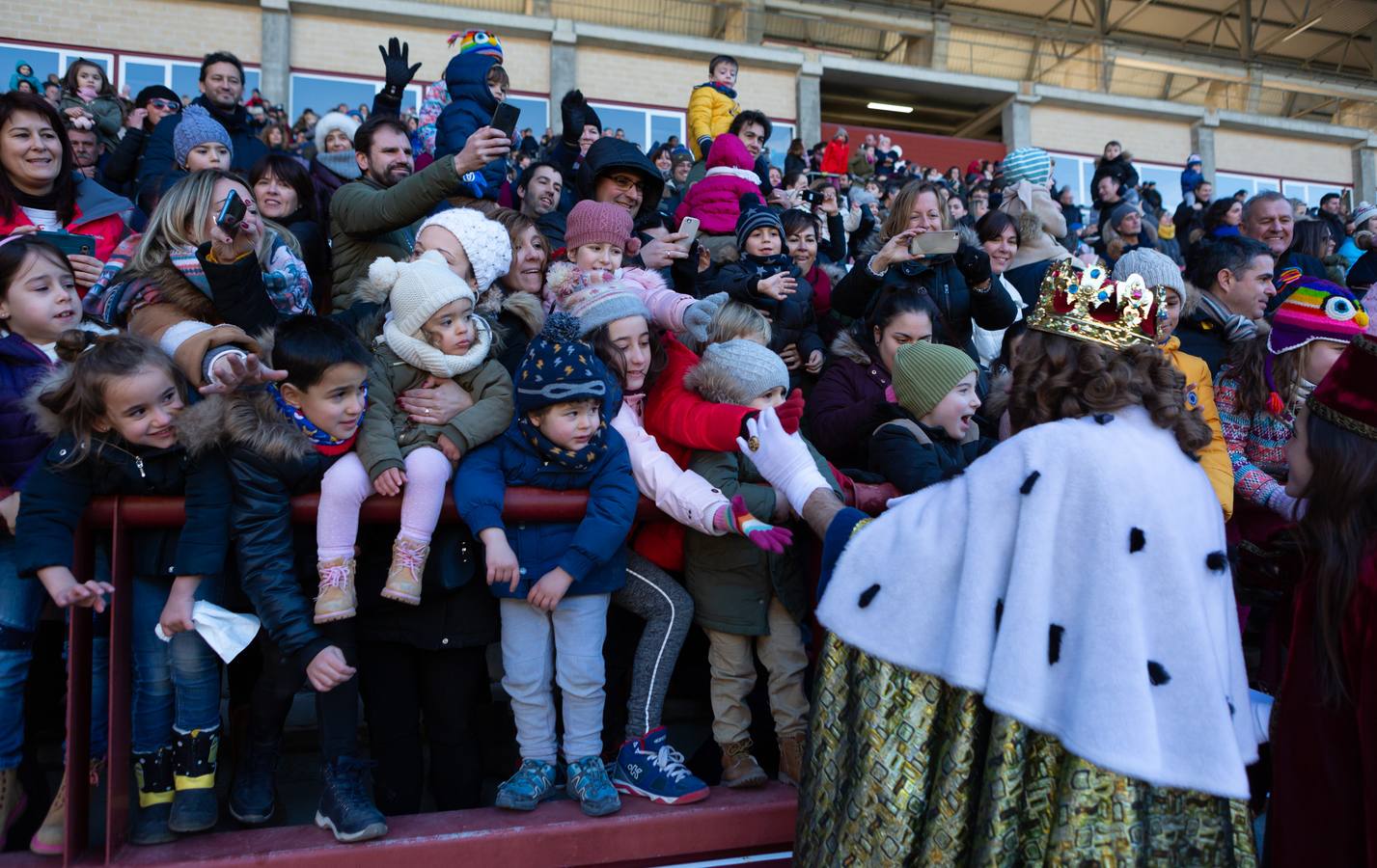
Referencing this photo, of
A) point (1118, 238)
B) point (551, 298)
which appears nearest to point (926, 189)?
point (551, 298)

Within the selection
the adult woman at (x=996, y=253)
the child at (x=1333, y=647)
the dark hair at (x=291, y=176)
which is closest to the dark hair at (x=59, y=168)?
the dark hair at (x=291, y=176)

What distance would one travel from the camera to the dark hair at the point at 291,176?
14.6 feet

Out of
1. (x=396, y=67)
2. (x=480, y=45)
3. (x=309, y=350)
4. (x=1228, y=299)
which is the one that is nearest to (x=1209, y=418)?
(x=1228, y=299)

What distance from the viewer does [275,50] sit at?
61.2ft

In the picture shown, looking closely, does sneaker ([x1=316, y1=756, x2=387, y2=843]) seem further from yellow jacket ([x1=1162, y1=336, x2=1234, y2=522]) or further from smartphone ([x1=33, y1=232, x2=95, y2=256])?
yellow jacket ([x1=1162, y1=336, x2=1234, y2=522])

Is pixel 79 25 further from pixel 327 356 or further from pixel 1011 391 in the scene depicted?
pixel 1011 391

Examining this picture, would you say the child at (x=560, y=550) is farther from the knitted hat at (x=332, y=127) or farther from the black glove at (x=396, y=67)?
the knitted hat at (x=332, y=127)

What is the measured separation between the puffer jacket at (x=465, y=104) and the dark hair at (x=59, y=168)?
1853mm

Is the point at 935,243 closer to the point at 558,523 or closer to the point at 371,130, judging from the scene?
the point at 558,523

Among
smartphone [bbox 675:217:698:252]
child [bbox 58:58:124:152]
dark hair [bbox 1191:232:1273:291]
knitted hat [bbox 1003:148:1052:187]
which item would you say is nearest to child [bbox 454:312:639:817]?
smartphone [bbox 675:217:698:252]

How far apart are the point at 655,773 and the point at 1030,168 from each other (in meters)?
5.52

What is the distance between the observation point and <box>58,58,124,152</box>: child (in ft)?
26.3

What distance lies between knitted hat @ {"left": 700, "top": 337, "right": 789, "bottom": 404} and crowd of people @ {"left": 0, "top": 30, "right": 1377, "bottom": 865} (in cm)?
1

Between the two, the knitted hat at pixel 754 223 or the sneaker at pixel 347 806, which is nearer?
the sneaker at pixel 347 806
